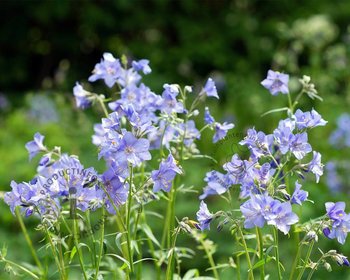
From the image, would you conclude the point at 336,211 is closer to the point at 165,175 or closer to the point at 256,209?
the point at 256,209

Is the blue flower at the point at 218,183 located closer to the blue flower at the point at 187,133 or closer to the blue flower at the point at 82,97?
the blue flower at the point at 187,133

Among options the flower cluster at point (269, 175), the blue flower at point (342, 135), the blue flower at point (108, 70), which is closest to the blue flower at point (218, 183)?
the flower cluster at point (269, 175)

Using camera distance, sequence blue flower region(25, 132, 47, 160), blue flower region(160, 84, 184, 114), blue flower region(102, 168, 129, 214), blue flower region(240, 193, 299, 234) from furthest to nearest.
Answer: blue flower region(25, 132, 47, 160)
blue flower region(160, 84, 184, 114)
blue flower region(102, 168, 129, 214)
blue flower region(240, 193, 299, 234)

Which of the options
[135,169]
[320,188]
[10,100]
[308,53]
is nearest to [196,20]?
[308,53]

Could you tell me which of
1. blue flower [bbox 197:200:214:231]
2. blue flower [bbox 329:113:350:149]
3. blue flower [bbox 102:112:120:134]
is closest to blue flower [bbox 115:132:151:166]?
blue flower [bbox 102:112:120:134]

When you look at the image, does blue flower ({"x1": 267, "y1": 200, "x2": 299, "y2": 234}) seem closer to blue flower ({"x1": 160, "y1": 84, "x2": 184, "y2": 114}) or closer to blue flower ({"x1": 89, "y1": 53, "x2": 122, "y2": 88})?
blue flower ({"x1": 160, "y1": 84, "x2": 184, "y2": 114})

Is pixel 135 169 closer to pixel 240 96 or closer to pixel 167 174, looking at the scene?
pixel 167 174
